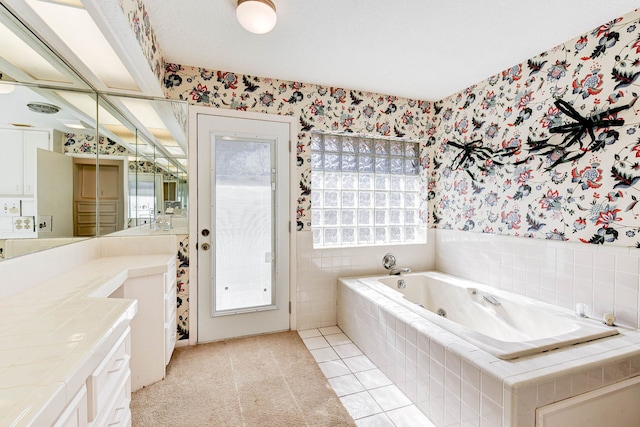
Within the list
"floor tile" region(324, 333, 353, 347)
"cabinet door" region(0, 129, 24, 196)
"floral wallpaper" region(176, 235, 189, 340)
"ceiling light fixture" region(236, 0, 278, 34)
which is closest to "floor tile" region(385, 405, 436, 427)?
"floor tile" region(324, 333, 353, 347)

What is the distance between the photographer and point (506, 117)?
2.47 m

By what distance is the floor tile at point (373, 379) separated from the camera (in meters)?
1.98

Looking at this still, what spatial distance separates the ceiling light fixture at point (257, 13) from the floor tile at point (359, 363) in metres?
2.31

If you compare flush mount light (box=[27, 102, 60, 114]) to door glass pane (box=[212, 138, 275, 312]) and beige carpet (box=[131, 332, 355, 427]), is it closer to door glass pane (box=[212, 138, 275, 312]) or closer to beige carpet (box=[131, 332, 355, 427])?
door glass pane (box=[212, 138, 275, 312])

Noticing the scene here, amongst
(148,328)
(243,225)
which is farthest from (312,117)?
(148,328)

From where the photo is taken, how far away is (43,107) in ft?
4.85

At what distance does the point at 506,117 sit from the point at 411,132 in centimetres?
91

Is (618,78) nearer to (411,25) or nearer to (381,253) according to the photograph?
(411,25)

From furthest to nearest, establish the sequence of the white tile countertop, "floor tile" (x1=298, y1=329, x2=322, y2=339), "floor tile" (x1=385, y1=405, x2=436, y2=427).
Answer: "floor tile" (x1=298, y1=329, x2=322, y2=339) < "floor tile" (x1=385, y1=405, x2=436, y2=427) < the white tile countertop

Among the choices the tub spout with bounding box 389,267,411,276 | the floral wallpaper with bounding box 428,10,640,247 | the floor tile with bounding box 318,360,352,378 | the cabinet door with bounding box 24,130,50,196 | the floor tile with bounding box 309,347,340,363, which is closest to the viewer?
the cabinet door with bounding box 24,130,50,196

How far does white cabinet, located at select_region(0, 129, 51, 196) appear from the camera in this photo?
4.02ft

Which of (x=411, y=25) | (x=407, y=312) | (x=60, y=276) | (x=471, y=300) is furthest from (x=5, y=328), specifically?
(x=471, y=300)

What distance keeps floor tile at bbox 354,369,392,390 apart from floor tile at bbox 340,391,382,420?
0.32 ft

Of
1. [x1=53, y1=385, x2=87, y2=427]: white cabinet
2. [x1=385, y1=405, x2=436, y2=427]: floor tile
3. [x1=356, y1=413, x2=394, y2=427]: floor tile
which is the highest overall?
[x1=53, y1=385, x2=87, y2=427]: white cabinet
